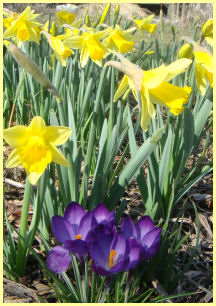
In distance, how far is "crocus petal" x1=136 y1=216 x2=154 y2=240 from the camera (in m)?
1.19

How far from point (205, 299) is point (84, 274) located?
1.83 feet

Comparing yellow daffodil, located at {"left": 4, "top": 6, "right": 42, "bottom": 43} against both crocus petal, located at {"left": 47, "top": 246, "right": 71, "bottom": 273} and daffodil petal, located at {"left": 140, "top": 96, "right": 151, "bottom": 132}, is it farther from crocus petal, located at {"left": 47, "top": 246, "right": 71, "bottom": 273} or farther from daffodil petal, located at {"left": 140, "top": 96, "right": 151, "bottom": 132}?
crocus petal, located at {"left": 47, "top": 246, "right": 71, "bottom": 273}

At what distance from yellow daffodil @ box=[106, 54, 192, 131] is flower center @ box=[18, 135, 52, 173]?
0.40 m

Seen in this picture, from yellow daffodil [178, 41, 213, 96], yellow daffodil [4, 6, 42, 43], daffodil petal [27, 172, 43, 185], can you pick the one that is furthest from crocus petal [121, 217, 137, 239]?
yellow daffodil [4, 6, 42, 43]

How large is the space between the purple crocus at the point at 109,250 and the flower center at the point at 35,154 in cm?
29

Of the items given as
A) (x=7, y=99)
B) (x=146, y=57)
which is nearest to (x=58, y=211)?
(x=7, y=99)

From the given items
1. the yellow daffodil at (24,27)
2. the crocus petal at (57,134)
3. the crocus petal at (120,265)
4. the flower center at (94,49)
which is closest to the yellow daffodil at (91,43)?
the flower center at (94,49)

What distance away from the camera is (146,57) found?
3439 millimetres

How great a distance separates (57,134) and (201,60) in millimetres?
710

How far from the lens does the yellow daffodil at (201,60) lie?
141 cm

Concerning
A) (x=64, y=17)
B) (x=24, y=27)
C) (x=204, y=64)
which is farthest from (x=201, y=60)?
(x=64, y=17)

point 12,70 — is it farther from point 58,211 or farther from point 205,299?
point 205,299

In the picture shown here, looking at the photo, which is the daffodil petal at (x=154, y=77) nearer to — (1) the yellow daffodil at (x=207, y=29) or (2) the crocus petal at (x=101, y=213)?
(2) the crocus petal at (x=101, y=213)

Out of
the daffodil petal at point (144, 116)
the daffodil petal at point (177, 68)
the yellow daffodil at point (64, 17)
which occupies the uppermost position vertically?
the yellow daffodil at point (64, 17)
